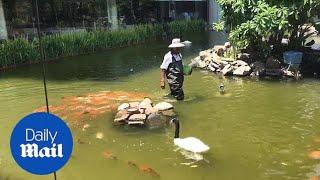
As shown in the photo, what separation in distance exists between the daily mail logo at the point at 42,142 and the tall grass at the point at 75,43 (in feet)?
49.7

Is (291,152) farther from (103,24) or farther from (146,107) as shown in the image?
(103,24)

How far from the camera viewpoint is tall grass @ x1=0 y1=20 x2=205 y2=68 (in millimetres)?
19188

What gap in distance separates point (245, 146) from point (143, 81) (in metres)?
7.18

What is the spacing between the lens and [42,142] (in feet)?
14.5

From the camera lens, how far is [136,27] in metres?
27.8

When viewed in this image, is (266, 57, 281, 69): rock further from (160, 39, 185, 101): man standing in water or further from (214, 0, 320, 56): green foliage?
(160, 39, 185, 101): man standing in water

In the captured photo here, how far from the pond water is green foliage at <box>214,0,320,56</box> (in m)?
1.88

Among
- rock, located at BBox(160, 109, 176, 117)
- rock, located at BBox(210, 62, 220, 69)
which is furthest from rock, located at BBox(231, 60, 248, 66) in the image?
rock, located at BBox(160, 109, 176, 117)

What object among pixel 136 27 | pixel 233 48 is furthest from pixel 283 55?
pixel 136 27

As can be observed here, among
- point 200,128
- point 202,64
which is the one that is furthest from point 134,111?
point 202,64

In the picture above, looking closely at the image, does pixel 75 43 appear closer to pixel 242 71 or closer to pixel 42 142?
pixel 242 71

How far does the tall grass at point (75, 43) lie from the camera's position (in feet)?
63.0

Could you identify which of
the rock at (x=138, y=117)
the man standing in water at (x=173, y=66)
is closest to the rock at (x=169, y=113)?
the rock at (x=138, y=117)

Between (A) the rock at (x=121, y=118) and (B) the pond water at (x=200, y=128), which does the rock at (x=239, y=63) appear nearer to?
(B) the pond water at (x=200, y=128)
